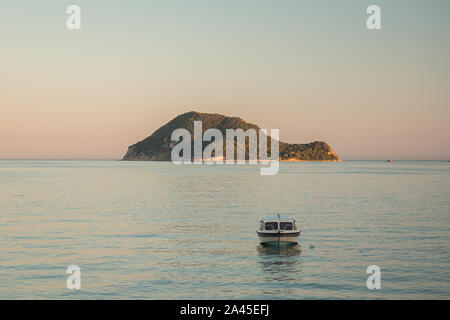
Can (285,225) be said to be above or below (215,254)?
above

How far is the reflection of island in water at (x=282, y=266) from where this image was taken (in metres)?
29.6

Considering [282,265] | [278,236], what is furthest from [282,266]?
[278,236]

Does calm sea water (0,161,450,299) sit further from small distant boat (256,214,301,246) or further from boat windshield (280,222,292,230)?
boat windshield (280,222,292,230)

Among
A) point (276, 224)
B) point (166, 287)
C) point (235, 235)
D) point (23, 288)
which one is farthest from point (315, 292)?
point (235, 235)

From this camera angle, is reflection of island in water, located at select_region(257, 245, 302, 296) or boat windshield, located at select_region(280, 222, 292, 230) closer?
reflection of island in water, located at select_region(257, 245, 302, 296)

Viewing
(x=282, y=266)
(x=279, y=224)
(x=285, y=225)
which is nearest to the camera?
(x=282, y=266)

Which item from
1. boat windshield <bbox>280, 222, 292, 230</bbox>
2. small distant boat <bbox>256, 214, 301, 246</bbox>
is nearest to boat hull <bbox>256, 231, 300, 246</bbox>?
small distant boat <bbox>256, 214, 301, 246</bbox>

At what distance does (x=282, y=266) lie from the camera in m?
34.8

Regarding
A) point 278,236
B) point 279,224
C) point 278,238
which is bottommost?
point 278,238

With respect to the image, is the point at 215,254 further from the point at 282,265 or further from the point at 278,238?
the point at 282,265

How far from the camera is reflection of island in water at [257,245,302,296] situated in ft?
97.1

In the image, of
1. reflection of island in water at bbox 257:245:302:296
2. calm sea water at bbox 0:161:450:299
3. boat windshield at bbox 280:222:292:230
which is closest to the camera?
calm sea water at bbox 0:161:450:299
